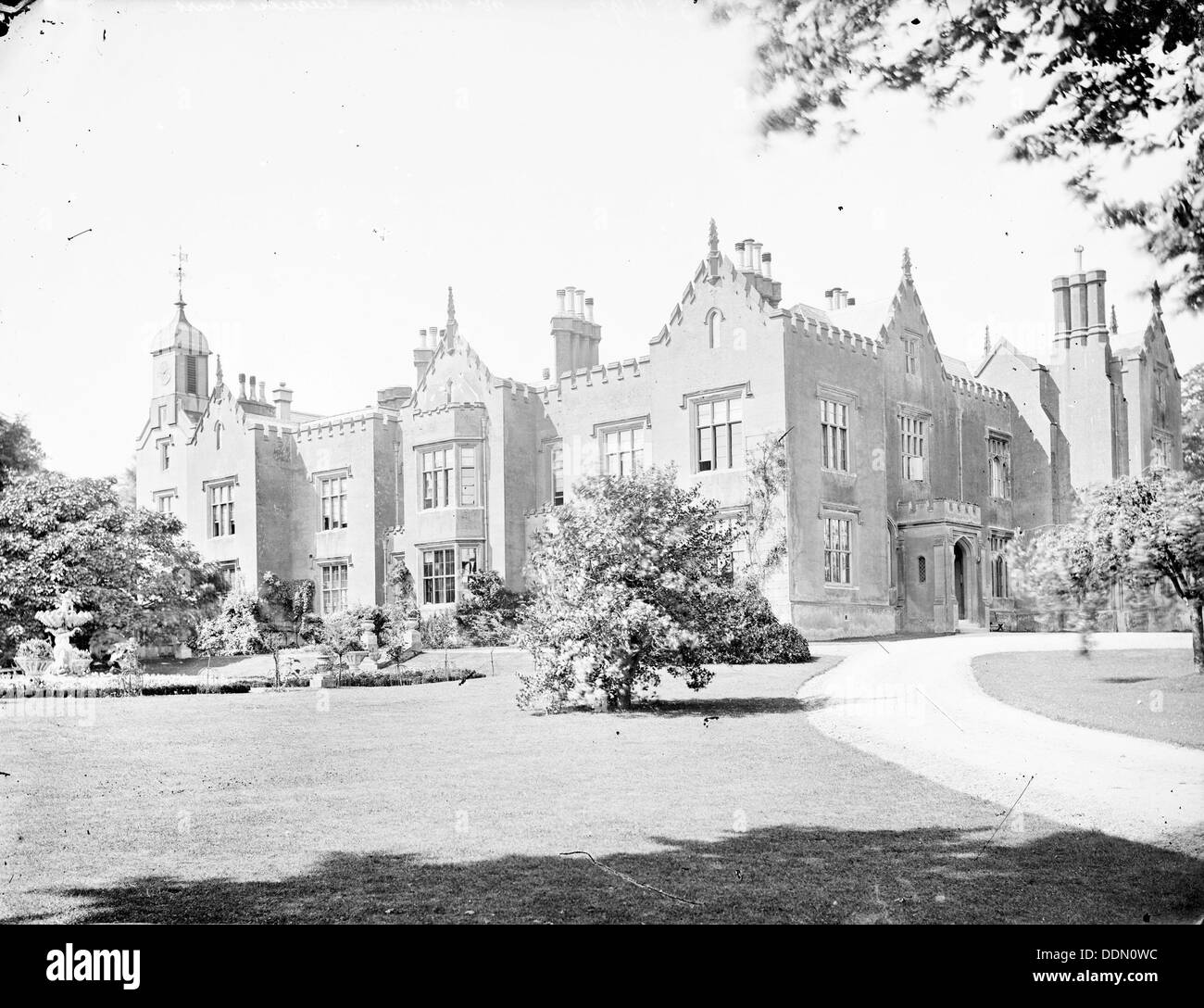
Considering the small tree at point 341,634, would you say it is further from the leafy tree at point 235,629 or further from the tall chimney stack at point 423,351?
the tall chimney stack at point 423,351

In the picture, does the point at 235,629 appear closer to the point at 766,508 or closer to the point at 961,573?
the point at 766,508

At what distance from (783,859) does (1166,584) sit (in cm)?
191

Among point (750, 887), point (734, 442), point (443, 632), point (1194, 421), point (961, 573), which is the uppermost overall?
point (734, 442)

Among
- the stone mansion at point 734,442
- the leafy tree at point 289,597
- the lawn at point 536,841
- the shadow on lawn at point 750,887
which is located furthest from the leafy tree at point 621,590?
the leafy tree at point 289,597

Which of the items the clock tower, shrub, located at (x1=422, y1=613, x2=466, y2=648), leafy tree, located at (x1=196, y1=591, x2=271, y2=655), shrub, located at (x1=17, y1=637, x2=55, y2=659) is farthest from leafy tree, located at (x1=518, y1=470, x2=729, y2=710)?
shrub, located at (x1=422, y1=613, x2=466, y2=648)

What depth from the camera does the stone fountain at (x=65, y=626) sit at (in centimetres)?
1121

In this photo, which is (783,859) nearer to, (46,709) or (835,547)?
(835,547)

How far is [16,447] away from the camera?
6031mm

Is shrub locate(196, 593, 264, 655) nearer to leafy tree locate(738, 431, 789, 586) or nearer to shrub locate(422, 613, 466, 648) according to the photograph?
shrub locate(422, 613, 466, 648)

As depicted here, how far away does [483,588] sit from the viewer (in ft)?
62.7

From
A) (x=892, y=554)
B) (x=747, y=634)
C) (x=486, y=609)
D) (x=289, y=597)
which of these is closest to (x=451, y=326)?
(x=892, y=554)

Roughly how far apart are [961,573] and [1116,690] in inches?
46.5
